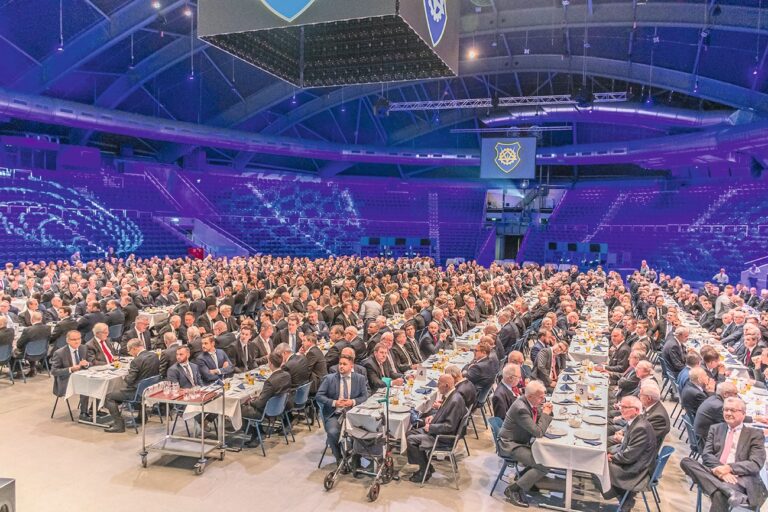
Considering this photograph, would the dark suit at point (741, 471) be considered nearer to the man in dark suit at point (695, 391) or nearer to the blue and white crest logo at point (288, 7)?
the man in dark suit at point (695, 391)

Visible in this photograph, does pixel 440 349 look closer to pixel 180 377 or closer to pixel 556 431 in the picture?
pixel 556 431

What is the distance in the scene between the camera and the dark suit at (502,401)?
733 centimetres

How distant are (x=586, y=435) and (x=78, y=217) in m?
27.4

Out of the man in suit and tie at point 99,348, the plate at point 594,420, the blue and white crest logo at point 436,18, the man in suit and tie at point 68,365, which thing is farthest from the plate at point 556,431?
the man in suit and tie at point 99,348

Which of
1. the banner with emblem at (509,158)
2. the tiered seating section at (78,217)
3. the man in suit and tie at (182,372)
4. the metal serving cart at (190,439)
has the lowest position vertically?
the metal serving cart at (190,439)

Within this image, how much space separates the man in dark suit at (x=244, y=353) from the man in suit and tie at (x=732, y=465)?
6647 mm

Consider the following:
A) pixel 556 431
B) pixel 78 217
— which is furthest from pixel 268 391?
pixel 78 217

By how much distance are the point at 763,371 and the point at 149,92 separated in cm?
2746

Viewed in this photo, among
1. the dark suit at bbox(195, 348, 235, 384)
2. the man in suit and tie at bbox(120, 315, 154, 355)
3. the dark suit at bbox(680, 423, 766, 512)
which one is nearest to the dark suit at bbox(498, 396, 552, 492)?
the dark suit at bbox(680, 423, 766, 512)

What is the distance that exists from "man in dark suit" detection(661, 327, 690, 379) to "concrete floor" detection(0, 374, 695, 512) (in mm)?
2487

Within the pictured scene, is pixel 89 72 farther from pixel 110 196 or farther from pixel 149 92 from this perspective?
pixel 110 196

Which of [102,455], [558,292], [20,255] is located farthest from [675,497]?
[20,255]

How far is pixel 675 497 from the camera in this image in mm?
7078

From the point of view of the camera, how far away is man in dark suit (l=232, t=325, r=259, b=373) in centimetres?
989
